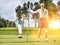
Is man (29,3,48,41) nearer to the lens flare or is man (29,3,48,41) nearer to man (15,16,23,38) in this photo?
the lens flare

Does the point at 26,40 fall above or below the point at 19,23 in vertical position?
below

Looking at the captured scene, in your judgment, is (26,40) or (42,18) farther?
(26,40)

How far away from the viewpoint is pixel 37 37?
646 cm

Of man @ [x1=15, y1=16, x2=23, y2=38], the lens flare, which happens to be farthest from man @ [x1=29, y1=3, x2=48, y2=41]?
man @ [x1=15, y1=16, x2=23, y2=38]

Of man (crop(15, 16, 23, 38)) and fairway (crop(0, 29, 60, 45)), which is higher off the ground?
man (crop(15, 16, 23, 38))

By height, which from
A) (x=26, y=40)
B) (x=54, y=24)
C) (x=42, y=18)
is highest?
(x=42, y=18)

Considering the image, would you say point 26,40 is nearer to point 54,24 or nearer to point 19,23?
point 19,23

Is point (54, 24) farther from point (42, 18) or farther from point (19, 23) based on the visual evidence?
point (19, 23)

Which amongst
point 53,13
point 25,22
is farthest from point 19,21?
point 53,13

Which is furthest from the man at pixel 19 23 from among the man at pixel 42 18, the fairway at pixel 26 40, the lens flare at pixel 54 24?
the lens flare at pixel 54 24

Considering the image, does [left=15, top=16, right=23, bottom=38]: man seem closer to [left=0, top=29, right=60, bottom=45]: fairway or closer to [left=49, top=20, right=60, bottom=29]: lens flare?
[left=0, top=29, right=60, bottom=45]: fairway

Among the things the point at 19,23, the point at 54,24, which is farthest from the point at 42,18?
the point at 19,23

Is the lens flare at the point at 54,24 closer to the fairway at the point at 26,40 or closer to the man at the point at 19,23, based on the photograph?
the fairway at the point at 26,40

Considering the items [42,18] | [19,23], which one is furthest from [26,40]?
[42,18]
